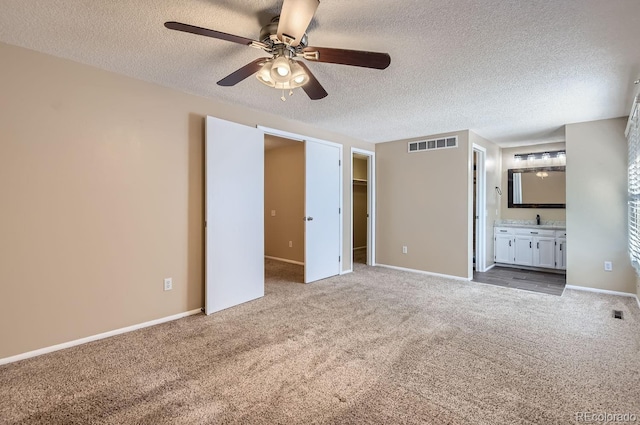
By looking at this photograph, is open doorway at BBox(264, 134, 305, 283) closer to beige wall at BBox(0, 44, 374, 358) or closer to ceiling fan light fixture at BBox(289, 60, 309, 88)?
beige wall at BBox(0, 44, 374, 358)

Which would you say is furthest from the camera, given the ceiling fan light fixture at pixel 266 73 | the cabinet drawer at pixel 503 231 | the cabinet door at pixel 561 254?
the cabinet drawer at pixel 503 231

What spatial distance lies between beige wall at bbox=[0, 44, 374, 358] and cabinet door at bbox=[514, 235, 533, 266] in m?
5.41

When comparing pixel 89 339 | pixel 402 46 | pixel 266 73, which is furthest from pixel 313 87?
pixel 89 339

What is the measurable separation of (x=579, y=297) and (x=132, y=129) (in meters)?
5.42

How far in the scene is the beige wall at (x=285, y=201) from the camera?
19.6 ft

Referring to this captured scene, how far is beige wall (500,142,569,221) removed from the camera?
5527 millimetres

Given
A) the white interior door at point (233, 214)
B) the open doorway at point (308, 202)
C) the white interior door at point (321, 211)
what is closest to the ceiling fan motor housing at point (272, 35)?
the white interior door at point (233, 214)

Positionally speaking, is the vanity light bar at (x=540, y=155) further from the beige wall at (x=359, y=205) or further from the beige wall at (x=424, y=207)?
the beige wall at (x=359, y=205)

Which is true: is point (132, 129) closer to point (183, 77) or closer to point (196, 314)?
point (183, 77)

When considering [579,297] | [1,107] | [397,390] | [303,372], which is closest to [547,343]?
[397,390]

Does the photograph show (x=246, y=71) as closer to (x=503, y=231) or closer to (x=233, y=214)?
(x=233, y=214)

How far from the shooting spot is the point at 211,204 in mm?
3264

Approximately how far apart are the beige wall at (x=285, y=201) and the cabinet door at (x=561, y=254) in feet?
14.7

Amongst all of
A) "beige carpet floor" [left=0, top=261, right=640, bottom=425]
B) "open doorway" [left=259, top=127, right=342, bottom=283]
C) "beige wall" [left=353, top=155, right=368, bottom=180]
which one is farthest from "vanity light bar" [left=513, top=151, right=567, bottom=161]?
"open doorway" [left=259, top=127, right=342, bottom=283]
